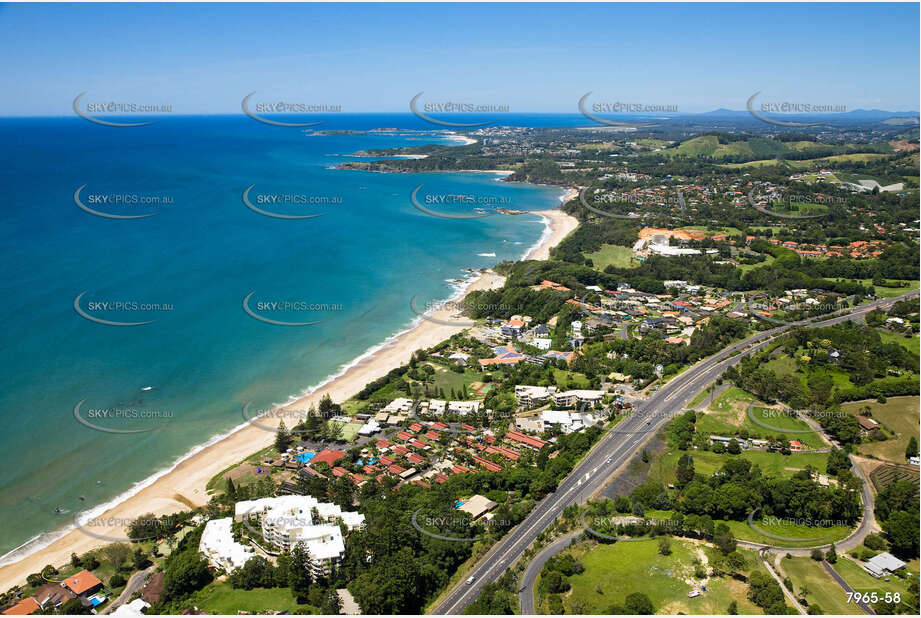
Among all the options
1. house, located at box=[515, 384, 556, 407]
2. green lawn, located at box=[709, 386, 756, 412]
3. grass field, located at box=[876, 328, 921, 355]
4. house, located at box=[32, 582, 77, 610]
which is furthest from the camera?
grass field, located at box=[876, 328, 921, 355]

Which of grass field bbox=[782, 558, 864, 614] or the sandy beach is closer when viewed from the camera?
grass field bbox=[782, 558, 864, 614]

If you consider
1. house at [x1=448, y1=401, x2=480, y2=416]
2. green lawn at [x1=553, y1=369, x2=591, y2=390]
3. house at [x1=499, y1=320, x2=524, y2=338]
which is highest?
house at [x1=499, y1=320, x2=524, y2=338]

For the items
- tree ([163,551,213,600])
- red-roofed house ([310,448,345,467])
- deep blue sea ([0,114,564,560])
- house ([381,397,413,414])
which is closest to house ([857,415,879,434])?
house ([381,397,413,414])

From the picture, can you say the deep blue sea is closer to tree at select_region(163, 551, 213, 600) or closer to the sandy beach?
the sandy beach

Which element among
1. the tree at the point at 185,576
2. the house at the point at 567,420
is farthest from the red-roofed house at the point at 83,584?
the house at the point at 567,420

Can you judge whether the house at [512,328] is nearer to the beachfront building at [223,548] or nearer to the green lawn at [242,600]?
the beachfront building at [223,548]

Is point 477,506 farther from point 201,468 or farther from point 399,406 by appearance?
point 201,468

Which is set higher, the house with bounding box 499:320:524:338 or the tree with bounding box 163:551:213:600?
the house with bounding box 499:320:524:338
